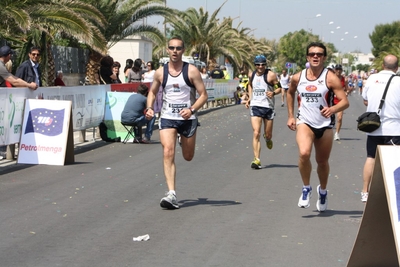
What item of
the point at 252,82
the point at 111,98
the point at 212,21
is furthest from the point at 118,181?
the point at 212,21

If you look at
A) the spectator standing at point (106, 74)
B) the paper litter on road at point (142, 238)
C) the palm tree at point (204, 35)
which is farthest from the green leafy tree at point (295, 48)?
the paper litter on road at point (142, 238)

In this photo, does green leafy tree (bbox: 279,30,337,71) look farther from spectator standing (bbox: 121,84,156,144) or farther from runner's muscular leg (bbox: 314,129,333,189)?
runner's muscular leg (bbox: 314,129,333,189)

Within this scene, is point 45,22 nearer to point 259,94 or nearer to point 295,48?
point 259,94

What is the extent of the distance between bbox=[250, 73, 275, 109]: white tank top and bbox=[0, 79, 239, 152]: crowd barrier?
4024 millimetres

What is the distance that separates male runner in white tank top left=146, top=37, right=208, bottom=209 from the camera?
9.45m

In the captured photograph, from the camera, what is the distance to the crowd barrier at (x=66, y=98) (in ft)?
43.9

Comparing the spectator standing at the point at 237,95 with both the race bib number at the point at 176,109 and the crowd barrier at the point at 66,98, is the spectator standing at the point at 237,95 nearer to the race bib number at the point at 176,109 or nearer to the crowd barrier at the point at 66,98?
the crowd barrier at the point at 66,98

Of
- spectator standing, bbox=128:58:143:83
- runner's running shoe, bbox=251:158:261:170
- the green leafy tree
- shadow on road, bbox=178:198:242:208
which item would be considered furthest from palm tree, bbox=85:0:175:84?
the green leafy tree

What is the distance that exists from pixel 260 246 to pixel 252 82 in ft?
22.6

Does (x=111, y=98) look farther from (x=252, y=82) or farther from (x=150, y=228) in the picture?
(x=150, y=228)

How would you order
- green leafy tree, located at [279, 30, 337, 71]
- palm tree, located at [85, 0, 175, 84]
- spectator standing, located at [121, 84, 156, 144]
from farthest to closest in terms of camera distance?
green leafy tree, located at [279, 30, 337, 71] < palm tree, located at [85, 0, 175, 84] < spectator standing, located at [121, 84, 156, 144]

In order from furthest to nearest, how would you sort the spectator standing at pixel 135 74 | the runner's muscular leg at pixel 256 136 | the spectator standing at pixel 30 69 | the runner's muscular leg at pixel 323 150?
1. the spectator standing at pixel 135 74
2. the spectator standing at pixel 30 69
3. the runner's muscular leg at pixel 256 136
4. the runner's muscular leg at pixel 323 150

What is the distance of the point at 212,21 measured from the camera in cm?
5144

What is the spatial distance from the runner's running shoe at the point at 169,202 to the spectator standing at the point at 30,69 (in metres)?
6.53
